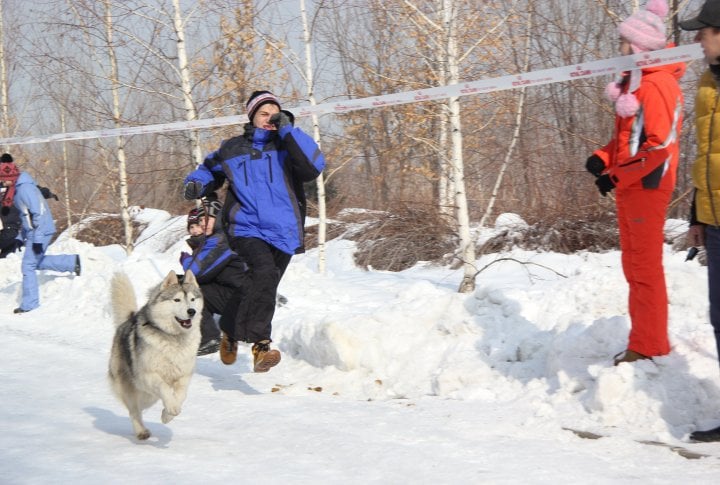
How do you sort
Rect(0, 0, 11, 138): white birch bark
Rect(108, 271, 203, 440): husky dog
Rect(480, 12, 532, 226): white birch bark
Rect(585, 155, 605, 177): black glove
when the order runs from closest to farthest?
Rect(108, 271, 203, 440): husky dog
Rect(585, 155, 605, 177): black glove
Rect(480, 12, 532, 226): white birch bark
Rect(0, 0, 11, 138): white birch bark

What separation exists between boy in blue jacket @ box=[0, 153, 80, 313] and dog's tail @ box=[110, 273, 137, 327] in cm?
584

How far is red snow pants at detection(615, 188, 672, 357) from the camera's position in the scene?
14.8 feet

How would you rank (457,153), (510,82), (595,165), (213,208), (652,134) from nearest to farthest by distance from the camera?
(652,134) → (595,165) → (510,82) → (213,208) → (457,153)

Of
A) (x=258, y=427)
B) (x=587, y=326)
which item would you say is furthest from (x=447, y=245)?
(x=258, y=427)

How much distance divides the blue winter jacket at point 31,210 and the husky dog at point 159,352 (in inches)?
245

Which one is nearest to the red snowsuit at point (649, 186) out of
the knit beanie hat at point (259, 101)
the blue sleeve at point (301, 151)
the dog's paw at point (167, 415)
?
the blue sleeve at point (301, 151)

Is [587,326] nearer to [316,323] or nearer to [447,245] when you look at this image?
[316,323]

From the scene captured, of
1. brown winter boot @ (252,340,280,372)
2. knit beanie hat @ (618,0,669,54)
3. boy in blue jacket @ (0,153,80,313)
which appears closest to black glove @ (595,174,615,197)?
knit beanie hat @ (618,0,669,54)

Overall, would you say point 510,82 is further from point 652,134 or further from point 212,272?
point 212,272

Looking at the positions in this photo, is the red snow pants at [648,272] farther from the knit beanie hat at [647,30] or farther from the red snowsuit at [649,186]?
the knit beanie hat at [647,30]

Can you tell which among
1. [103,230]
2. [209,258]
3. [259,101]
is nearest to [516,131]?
[209,258]

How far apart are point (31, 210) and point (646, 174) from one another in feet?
28.4

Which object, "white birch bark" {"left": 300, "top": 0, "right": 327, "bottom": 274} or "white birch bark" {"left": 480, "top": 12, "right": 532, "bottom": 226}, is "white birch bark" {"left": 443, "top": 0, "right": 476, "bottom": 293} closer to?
"white birch bark" {"left": 480, "top": 12, "right": 532, "bottom": 226}

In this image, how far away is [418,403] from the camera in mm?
5242
